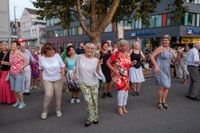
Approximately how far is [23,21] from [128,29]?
49.7 m

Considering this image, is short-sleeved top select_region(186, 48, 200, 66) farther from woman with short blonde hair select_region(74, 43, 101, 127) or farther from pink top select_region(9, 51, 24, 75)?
pink top select_region(9, 51, 24, 75)

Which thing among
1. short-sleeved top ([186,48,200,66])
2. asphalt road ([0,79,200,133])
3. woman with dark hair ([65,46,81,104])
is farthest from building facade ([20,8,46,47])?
asphalt road ([0,79,200,133])

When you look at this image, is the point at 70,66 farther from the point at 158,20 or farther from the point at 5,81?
the point at 158,20

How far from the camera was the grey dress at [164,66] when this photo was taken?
6227mm

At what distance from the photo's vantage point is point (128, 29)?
1687 inches

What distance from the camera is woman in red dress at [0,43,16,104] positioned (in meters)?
6.81

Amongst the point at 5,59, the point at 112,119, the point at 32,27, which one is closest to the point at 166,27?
the point at 5,59

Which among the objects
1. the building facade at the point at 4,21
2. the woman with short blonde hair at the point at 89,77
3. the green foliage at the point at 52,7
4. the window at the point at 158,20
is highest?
the window at the point at 158,20

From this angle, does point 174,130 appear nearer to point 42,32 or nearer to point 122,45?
point 122,45

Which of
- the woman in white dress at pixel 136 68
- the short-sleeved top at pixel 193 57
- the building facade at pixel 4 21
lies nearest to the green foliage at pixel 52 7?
the building facade at pixel 4 21

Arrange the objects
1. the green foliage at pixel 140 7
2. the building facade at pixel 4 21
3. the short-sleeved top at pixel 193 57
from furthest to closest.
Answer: the green foliage at pixel 140 7 → the building facade at pixel 4 21 → the short-sleeved top at pixel 193 57

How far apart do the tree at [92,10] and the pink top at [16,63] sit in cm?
670

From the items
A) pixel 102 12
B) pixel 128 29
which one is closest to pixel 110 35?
pixel 128 29

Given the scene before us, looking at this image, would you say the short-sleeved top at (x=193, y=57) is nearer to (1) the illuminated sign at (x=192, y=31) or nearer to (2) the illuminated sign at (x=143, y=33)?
(1) the illuminated sign at (x=192, y=31)
